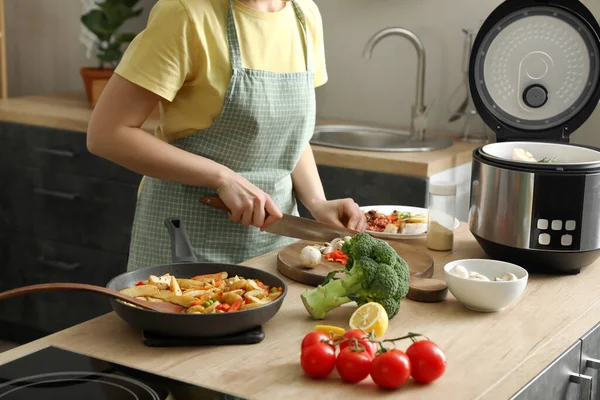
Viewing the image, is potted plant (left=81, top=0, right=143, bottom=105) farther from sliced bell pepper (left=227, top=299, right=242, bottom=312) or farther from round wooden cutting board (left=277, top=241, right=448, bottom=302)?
sliced bell pepper (left=227, top=299, right=242, bottom=312)

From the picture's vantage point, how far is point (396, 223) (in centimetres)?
191

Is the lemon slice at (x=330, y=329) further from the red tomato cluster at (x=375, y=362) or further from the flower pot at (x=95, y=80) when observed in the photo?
the flower pot at (x=95, y=80)

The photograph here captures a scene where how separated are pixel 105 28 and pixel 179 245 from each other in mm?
2160

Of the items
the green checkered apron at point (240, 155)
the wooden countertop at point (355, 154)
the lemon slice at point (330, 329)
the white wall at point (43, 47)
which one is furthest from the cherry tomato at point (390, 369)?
the white wall at point (43, 47)

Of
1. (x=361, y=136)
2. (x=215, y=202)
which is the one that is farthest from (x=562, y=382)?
(x=361, y=136)

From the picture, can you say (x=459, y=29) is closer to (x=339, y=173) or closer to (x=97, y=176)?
(x=339, y=173)

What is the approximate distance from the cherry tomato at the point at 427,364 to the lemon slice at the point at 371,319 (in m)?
0.15

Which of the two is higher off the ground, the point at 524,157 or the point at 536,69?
the point at 536,69

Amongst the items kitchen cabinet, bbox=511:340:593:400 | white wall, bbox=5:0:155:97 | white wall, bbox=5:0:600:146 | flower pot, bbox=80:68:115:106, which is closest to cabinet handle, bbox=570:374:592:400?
kitchen cabinet, bbox=511:340:593:400

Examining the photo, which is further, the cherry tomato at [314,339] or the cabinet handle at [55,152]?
the cabinet handle at [55,152]

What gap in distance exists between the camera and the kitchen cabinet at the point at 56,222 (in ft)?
Result: 10.8

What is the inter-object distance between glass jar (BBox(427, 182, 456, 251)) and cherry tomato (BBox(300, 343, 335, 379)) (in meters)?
0.70

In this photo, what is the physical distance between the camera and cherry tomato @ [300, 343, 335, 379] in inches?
44.5

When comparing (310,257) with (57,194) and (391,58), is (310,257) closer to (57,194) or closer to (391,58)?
(391,58)
